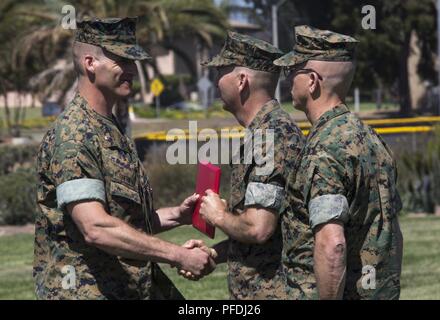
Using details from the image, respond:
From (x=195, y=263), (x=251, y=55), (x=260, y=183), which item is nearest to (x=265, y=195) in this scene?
(x=260, y=183)

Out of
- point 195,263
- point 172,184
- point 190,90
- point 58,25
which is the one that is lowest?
point 190,90

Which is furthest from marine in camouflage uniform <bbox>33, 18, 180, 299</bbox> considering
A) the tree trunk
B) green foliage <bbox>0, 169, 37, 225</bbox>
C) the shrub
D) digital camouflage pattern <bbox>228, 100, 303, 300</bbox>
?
the tree trunk

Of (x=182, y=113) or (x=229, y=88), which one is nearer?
(x=229, y=88)

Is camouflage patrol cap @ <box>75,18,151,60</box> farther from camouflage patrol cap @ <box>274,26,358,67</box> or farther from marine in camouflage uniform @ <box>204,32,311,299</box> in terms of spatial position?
camouflage patrol cap @ <box>274,26,358,67</box>

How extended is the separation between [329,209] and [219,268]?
26.4ft

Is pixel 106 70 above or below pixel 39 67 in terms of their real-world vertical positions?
above

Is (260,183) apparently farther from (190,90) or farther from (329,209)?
(190,90)

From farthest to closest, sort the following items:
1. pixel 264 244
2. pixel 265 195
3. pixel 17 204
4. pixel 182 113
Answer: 1. pixel 182 113
2. pixel 17 204
3. pixel 264 244
4. pixel 265 195

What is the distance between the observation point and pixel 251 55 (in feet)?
17.4

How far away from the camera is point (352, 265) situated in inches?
174
